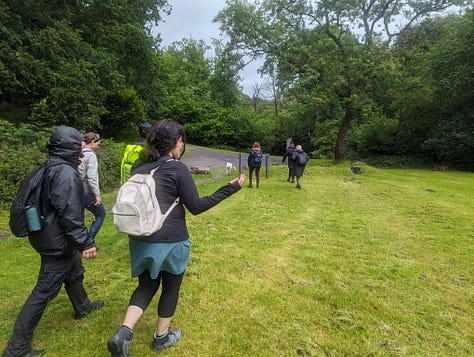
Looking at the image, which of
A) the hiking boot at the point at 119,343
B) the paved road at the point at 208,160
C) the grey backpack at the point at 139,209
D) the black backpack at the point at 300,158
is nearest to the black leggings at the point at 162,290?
the hiking boot at the point at 119,343

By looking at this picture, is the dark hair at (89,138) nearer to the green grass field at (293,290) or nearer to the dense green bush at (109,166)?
the green grass field at (293,290)

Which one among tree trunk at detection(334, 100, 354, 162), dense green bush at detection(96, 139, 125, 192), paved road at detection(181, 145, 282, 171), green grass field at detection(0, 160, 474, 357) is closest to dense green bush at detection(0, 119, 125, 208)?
dense green bush at detection(96, 139, 125, 192)

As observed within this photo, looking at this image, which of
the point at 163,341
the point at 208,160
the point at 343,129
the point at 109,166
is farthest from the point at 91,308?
the point at 343,129

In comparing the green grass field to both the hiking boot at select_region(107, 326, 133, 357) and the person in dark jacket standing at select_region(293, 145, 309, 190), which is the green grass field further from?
the person in dark jacket standing at select_region(293, 145, 309, 190)

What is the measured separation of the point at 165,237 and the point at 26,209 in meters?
0.96

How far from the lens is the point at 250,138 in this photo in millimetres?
32375

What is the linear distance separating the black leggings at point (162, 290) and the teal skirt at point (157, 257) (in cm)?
7

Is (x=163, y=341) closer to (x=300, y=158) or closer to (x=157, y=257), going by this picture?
(x=157, y=257)

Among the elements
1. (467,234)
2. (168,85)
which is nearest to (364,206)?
(467,234)

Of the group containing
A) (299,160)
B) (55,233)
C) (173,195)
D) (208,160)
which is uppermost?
(173,195)

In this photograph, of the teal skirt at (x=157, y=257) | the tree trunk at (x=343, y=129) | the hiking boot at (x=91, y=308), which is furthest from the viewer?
the tree trunk at (x=343, y=129)

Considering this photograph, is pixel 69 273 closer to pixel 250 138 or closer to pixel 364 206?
pixel 364 206

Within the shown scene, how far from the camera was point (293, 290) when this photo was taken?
Answer: 10.9ft

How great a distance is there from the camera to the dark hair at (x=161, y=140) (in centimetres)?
209
